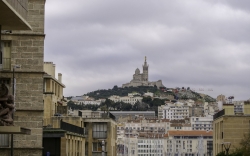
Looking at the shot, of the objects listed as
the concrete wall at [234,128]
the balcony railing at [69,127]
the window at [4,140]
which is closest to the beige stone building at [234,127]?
the concrete wall at [234,128]

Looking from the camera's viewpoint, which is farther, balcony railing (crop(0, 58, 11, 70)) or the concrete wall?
the concrete wall

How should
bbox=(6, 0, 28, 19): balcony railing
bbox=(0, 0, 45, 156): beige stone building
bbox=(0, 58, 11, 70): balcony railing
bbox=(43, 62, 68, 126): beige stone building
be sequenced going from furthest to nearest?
bbox=(43, 62, 68, 126): beige stone building < bbox=(0, 58, 11, 70): balcony railing < bbox=(0, 0, 45, 156): beige stone building < bbox=(6, 0, 28, 19): balcony railing

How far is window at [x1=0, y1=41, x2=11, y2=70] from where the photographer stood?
36.9 meters

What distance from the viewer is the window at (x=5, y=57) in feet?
121

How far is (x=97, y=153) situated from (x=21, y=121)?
49.9 m

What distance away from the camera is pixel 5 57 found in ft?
121

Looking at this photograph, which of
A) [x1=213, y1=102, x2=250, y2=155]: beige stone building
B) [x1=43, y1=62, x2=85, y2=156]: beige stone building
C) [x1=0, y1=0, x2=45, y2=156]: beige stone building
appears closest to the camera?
[x1=0, y1=0, x2=45, y2=156]: beige stone building

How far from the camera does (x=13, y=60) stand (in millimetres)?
36906

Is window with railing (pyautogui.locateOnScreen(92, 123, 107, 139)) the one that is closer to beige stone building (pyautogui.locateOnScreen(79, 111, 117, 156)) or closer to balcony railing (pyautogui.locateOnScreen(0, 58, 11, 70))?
beige stone building (pyautogui.locateOnScreen(79, 111, 117, 156))

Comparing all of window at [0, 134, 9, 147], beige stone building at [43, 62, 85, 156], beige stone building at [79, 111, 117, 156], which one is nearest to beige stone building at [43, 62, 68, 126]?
beige stone building at [43, 62, 85, 156]

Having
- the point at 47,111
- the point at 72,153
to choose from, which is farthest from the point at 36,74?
the point at 47,111

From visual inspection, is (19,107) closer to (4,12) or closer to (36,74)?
(36,74)

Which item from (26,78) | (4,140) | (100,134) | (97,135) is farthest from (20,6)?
(100,134)

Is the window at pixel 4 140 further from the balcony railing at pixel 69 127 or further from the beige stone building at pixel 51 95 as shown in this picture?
the beige stone building at pixel 51 95
